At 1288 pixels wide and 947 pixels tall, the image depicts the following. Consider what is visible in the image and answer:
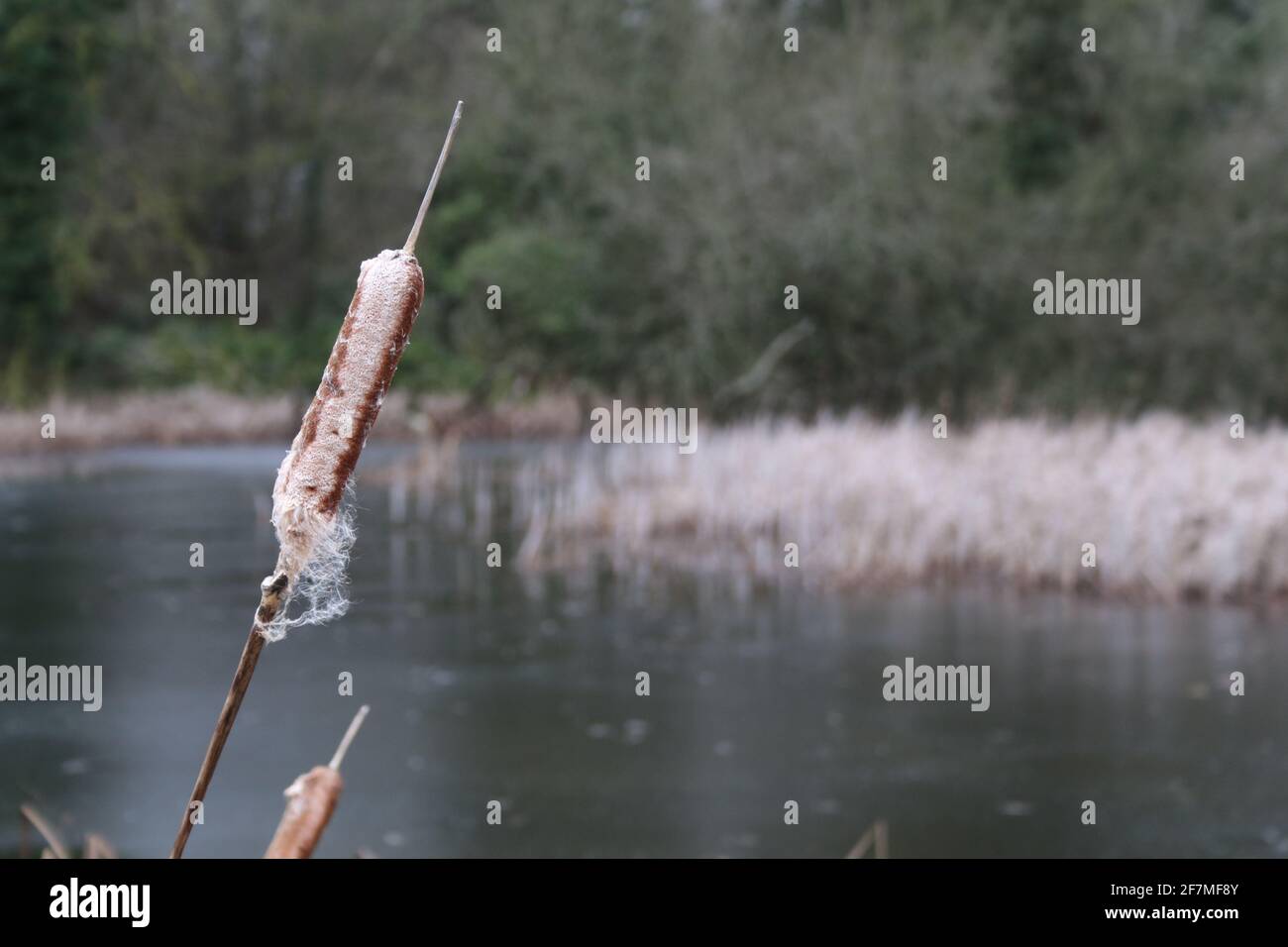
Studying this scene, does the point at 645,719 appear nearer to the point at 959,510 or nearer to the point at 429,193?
the point at 959,510

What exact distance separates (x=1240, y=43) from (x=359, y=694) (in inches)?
861

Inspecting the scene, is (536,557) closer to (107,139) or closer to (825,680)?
(825,680)

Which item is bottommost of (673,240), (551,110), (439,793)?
(439,793)

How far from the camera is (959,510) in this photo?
47.0ft

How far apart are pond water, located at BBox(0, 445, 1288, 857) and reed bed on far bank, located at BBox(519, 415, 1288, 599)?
41 centimetres

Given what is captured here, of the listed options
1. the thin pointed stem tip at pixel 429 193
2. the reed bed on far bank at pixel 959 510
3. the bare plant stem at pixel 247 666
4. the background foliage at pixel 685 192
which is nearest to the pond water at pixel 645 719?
the reed bed on far bank at pixel 959 510

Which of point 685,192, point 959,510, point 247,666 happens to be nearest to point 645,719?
point 959,510

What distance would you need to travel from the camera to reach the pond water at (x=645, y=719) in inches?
313

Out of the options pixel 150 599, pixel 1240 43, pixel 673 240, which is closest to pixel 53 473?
pixel 673 240

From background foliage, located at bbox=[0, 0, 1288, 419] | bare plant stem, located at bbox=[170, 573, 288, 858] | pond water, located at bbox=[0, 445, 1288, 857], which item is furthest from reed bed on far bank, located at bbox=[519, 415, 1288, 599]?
bare plant stem, located at bbox=[170, 573, 288, 858]

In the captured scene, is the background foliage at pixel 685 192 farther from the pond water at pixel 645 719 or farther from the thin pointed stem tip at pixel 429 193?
the thin pointed stem tip at pixel 429 193

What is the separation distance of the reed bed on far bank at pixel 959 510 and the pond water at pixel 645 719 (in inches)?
16.3

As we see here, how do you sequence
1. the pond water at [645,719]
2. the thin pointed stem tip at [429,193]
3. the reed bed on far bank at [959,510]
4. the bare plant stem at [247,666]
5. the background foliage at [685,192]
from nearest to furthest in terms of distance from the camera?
the thin pointed stem tip at [429,193]
the bare plant stem at [247,666]
the pond water at [645,719]
the reed bed on far bank at [959,510]
the background foliage at [685,192]

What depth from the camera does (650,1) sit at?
1136 inches
